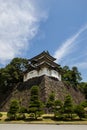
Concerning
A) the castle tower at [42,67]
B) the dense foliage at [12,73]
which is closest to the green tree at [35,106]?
the castle tower at [42,67]

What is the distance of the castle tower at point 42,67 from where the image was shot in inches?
1781

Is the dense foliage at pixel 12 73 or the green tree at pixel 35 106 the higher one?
the dense foliage at pixel 12 73

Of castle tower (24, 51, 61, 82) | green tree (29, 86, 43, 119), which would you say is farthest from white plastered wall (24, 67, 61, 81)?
green tree (29, 86, 43, 119)

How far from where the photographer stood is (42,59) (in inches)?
1917

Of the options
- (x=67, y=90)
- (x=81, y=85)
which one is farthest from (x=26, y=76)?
(x=81, y=85)

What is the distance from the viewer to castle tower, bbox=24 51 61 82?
45.2m

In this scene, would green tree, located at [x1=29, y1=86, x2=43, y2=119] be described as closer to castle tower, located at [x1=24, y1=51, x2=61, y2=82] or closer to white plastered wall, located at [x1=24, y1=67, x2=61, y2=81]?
white plastered wall, located at [x1=24, y1=67, x2=61, y2=81]

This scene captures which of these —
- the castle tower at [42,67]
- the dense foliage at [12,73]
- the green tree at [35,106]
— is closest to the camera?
the green tree at [35,106]

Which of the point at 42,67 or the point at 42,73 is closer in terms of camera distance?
the point at 42,73

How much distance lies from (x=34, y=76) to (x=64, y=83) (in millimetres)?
6535

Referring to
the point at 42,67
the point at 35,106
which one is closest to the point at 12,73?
the point at 42,67

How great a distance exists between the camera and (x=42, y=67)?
1774 inches

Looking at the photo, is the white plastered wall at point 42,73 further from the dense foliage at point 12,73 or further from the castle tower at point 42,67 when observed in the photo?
the dense foliage at point 12,73

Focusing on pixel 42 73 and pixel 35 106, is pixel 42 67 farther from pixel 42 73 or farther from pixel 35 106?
pixel 35 106
